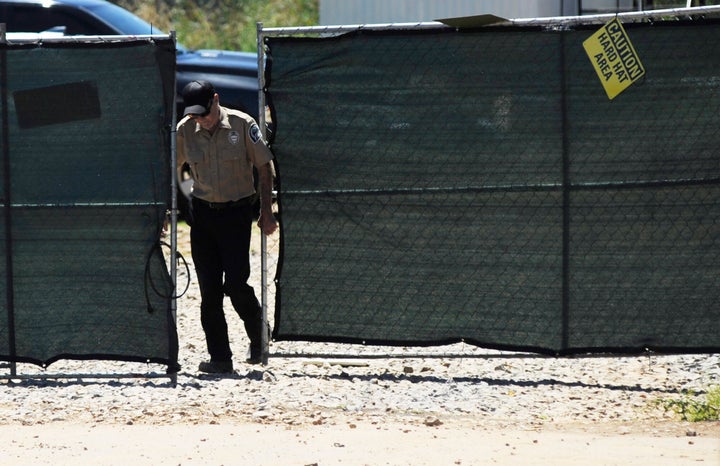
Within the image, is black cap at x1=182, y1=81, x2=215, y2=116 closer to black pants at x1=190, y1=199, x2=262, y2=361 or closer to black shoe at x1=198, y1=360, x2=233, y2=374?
black pants at x1=190, y1=199, x2=262, y2=361

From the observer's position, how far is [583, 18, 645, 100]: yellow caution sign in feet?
21.6

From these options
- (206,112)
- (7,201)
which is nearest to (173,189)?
(206,112)

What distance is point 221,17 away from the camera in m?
24.8

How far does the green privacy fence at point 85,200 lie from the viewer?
6.80 metres

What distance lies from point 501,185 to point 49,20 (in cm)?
→ 759

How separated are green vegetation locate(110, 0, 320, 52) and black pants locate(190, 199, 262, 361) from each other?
14656mm

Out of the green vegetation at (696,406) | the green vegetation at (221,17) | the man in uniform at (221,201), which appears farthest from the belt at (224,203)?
the green vegetation at (221,17)

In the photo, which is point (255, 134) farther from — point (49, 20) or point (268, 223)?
point (49, 20)

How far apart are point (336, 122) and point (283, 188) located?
0.51 metres

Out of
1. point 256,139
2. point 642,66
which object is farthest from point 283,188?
point 642,66

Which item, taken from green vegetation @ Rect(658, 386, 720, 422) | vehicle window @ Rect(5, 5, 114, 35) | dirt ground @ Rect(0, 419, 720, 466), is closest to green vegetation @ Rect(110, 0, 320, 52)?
vehicle window @ Rect(5, 5, 114, 35)

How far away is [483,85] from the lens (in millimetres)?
6738

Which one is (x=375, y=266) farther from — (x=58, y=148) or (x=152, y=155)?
(x=58, y=148)

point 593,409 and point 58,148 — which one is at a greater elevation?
point 58,148
